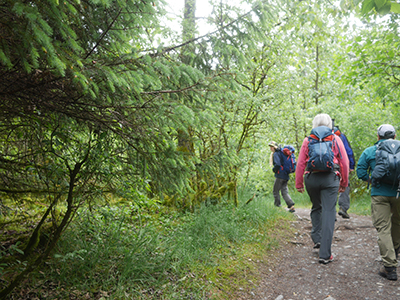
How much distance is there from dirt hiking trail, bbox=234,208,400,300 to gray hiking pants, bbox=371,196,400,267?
0.36m

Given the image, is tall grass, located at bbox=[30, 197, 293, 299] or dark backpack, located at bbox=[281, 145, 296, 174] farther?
dark backpack, located at bbox=[281, 145, 296, 174]

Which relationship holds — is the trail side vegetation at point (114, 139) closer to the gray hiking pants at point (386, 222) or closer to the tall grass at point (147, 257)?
the tall grass at point (147, 257)

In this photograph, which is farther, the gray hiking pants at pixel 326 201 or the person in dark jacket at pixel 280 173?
the person in dark jacket at pixel 280 173

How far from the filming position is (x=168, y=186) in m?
3.56

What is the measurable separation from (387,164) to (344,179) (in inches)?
30.6

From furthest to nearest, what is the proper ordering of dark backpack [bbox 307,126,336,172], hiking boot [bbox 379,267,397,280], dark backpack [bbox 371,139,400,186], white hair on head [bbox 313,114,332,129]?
white hair on head [bbox 313,114,332,129], dark backpack [bbox 307,126,336,172], dark backpack [bbox 371,139,400,186], hiking boot [bbox 379,267,397,280]

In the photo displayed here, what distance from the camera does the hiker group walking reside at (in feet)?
14.2

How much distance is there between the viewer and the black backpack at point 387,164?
14.0ft

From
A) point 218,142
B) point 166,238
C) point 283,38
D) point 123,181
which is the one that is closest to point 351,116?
point 283,38

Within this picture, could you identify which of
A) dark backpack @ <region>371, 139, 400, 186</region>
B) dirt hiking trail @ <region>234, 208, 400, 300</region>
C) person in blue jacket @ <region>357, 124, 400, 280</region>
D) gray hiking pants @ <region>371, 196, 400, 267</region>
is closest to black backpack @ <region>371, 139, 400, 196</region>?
dark backpack @ <region>371, 139, 400, 186</region>

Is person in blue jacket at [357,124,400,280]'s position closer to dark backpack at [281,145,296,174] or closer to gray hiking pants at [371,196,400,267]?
gray hiking pants at [371,196,400,267]

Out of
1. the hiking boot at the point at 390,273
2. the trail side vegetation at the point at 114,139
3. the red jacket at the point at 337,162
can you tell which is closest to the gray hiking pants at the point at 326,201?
the red jacket at the point at 337,162

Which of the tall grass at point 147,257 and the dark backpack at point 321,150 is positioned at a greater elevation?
the dark backpack at point 321,150

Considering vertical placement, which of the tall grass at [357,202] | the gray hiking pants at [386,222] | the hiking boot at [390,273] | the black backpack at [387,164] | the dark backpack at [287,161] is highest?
the black backpack at [387,164]
